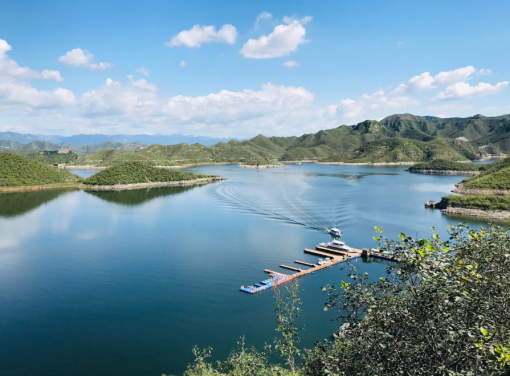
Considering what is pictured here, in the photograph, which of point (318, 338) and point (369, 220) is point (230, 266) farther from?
point (369, 220)

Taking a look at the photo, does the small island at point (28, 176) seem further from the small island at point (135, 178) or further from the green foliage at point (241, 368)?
the green foliage at point (241, 368)

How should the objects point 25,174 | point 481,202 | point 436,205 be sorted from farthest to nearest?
point 25,174 → point 436,205 → point 481,202

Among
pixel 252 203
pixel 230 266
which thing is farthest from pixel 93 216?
pixel 230 266

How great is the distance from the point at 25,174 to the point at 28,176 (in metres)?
1.19

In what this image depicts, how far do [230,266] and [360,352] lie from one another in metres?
27.4

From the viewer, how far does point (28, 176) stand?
98250 millimetres

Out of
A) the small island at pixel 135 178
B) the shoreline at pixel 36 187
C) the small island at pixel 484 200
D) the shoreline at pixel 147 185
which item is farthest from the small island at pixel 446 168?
the shoreline at pixel 36 187

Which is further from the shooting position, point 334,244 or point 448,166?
point 448,166

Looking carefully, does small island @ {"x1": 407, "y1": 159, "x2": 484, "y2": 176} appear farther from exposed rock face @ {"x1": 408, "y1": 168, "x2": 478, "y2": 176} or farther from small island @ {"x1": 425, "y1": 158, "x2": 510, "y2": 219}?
small island @ {"x1": 425, "y1": 158, "x2": 510, "y2": 219}

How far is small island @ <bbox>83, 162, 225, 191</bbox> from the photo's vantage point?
102250mm

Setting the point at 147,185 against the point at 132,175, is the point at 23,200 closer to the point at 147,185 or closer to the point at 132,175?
the point at 132,175

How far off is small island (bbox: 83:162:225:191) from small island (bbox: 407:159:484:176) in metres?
95.4

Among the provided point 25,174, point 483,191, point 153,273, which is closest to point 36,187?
point 25,174

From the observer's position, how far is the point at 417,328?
8.32 m
